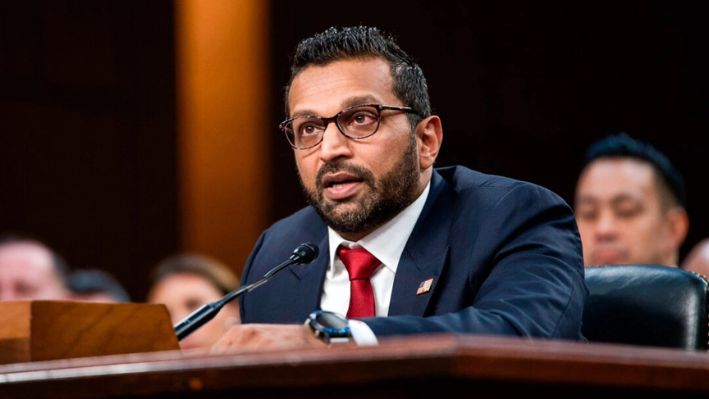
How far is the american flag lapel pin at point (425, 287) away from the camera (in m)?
1.86

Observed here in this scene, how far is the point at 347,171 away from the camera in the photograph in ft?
6.42

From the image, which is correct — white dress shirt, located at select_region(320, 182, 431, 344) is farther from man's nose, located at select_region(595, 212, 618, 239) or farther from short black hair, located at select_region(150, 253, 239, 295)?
short black hair, located at select_region(150, 253, 239, 295)

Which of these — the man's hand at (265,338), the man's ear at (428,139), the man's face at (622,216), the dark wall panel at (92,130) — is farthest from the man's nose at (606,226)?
the dark wall panel at (92,130)

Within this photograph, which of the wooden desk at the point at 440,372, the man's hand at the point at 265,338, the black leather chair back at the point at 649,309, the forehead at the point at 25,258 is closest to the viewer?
the wooden desk at the point at 440,372

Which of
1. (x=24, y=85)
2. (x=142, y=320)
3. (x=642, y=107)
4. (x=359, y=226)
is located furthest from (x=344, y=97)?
(x=642, y=107)

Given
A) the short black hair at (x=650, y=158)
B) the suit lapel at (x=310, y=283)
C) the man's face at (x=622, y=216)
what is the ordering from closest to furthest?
the suit lapel at (x=310, y=283) → the man's face at (x=622, y=216) → the short black hair at (x=650, y=158)

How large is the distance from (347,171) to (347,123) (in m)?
0.09

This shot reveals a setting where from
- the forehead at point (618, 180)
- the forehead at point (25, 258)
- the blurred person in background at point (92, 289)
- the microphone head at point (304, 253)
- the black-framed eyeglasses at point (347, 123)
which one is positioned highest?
the black-framed eyeglasses at point (347, 123)

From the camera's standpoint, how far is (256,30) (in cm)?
506

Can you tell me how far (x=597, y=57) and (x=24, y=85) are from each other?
291 cm

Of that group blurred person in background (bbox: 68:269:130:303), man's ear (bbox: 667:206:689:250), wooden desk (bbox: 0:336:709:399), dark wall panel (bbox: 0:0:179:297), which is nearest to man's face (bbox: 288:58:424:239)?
wooden desk (bbox: 0:336:709:399)

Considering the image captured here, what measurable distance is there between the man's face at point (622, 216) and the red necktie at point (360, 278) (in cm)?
157

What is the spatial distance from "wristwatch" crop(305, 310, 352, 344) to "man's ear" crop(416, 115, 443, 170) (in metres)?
0.71

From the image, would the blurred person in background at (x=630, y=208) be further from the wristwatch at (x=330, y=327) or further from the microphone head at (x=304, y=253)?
the wristwatch at (x=330, y=327)
